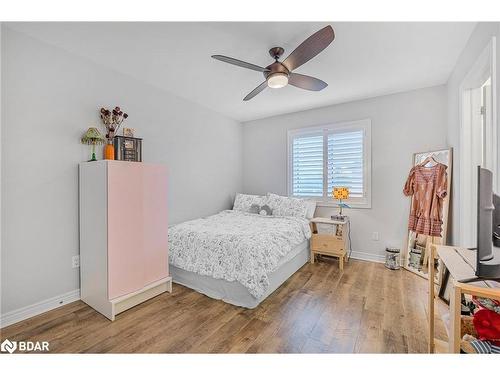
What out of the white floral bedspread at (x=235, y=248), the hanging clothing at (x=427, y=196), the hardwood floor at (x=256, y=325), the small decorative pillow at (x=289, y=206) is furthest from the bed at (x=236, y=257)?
the hanging clothing at (x=427, y=196)

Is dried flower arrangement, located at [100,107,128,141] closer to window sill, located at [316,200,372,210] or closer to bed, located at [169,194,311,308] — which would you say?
bed, located at [169,194,311,308]

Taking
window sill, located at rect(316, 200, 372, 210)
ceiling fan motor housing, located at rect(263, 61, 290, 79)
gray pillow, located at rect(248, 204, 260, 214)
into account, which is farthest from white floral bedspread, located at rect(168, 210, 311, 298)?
ceiling fan motor housing, located at rect(263, 61, 290, 79)

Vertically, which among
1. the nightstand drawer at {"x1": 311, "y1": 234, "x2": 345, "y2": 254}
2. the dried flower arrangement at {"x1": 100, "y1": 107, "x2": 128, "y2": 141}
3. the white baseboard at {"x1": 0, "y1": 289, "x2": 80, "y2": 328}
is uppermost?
the dried flower arrangement at {"x1": 100, "y1": 107, "x2": 128, "y2": 141}

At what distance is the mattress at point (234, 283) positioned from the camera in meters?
2.17

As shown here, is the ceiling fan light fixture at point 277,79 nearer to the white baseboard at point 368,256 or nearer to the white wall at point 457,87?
the white wall at point 457,87

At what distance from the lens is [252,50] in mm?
2135

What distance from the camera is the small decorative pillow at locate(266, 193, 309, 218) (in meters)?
3.53

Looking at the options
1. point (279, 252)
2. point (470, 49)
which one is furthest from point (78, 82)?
point (470, 49)

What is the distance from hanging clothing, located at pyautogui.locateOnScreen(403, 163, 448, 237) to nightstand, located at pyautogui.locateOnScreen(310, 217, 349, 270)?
871 millimetres

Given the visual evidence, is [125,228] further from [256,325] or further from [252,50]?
[252,50]

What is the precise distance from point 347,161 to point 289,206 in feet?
3.79

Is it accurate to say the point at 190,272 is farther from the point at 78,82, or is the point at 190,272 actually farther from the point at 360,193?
the point at 360,193

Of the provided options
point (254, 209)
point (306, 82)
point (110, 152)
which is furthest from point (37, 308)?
point (306, 82)

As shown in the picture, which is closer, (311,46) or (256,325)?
(311,46)
